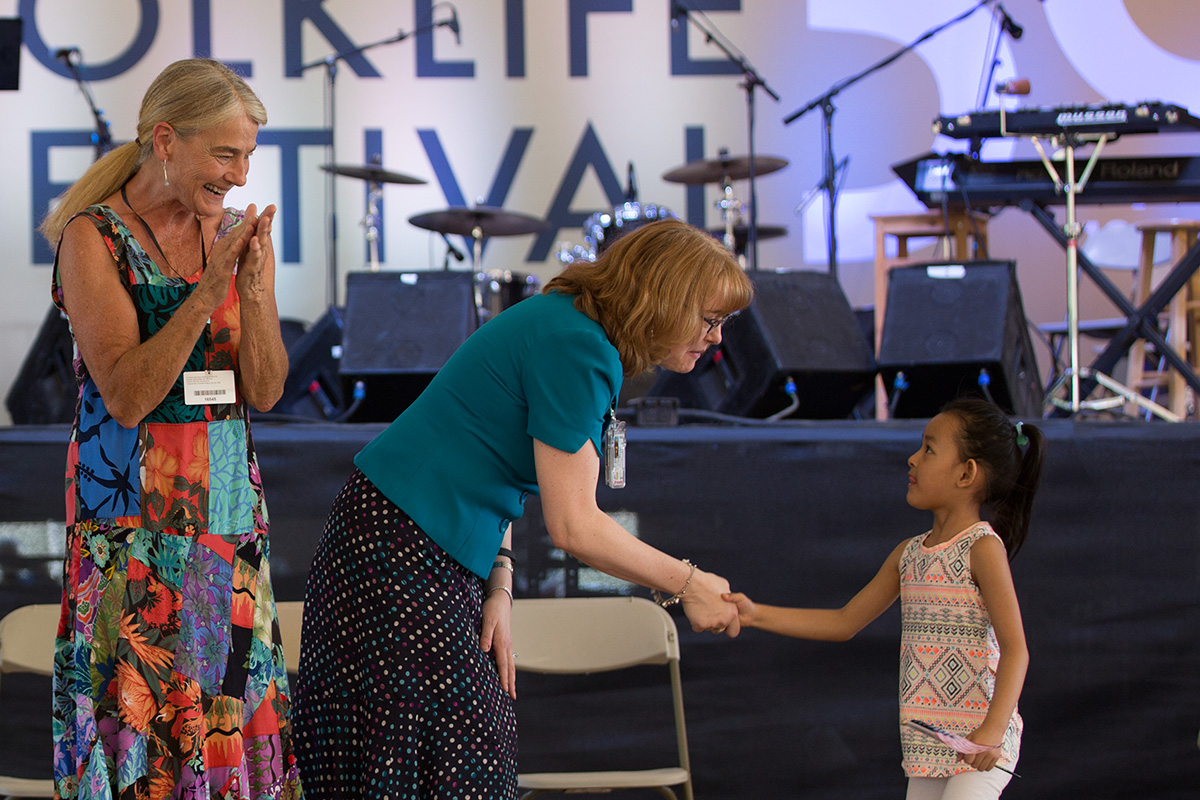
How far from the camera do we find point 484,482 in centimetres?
154

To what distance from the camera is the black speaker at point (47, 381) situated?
504cm

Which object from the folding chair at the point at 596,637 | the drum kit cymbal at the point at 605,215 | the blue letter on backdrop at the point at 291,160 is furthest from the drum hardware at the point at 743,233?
the folding chair at the point at 596,637

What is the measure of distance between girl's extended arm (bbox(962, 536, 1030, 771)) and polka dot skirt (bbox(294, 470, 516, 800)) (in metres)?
0.83

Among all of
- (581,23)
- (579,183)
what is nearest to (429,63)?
(581,23)

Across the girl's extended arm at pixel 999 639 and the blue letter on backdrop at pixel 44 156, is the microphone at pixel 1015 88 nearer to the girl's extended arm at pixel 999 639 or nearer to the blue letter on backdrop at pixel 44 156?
the girl's extended arm at pixel 999 639

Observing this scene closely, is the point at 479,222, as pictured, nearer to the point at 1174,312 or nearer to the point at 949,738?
the point at 1174,312

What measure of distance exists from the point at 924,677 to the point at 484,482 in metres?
0.97

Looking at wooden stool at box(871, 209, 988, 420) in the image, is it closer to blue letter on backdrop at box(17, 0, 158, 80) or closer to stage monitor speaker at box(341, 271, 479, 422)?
stage monitor speaker at box(341, 271, 479, 422)

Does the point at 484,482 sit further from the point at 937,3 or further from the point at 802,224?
the point at 937,3

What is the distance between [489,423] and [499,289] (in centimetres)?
460

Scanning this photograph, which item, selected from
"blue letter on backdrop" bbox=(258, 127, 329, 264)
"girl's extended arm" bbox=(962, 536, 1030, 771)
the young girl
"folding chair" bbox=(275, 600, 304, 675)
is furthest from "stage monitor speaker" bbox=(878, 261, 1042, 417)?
"blue letter on backdrop" bbox=(258, 127, 329, 264)

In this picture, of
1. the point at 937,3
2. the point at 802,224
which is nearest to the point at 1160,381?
the point at 802,224

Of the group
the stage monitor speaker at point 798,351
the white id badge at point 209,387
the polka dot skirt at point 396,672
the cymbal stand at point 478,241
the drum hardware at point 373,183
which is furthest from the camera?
the cymbal stand at point 478,241

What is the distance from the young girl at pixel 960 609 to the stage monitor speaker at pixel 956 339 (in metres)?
2.07
